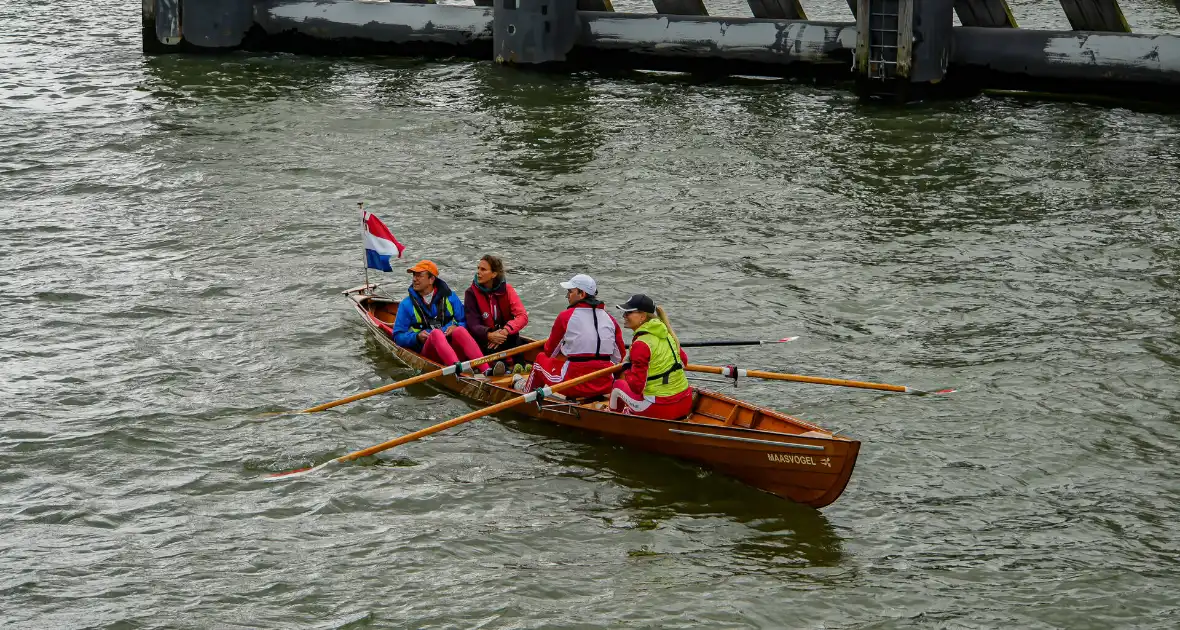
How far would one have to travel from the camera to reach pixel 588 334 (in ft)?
48.0

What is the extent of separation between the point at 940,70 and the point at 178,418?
710 inches

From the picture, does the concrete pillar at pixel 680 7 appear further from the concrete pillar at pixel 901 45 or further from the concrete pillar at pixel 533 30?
the concrete pillar at pixel 901 45

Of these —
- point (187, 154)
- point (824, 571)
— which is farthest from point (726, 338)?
point (187, 154)

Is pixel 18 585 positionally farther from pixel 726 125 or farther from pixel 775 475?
pixel 726 125

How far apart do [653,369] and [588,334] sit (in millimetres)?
1140

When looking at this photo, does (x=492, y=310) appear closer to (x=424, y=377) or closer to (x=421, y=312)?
(x=421, y=312)

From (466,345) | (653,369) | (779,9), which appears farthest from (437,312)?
(779,9)

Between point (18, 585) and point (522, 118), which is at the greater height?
point (522, 118)

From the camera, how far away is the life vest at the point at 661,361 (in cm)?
1370

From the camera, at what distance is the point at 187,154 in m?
26.0

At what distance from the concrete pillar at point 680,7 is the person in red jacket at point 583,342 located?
1695cm

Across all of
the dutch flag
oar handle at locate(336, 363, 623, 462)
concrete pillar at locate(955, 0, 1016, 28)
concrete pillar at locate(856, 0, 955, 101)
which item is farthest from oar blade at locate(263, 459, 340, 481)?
concrete pillar at locate(955, 0, 1016, 28)

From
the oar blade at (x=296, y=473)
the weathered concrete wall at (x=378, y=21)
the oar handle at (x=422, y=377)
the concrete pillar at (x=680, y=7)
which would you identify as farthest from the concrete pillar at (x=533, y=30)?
the oar blade at (x=296, y=473)

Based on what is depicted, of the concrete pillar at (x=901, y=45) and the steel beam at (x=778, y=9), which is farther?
A: the steel beam at (x=778, y=9)
